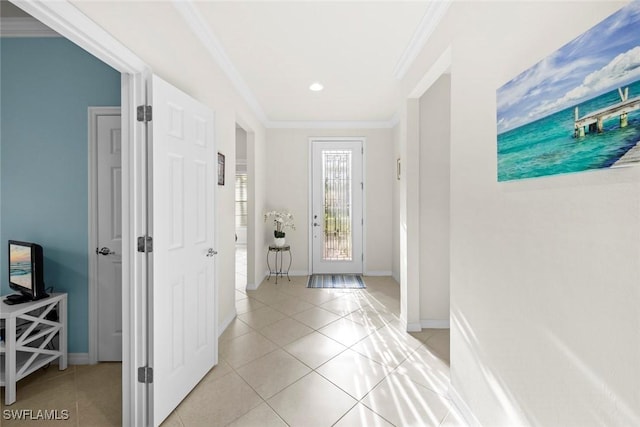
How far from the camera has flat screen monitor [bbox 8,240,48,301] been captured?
1885 mm

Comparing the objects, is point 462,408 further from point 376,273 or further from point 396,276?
point 376,273

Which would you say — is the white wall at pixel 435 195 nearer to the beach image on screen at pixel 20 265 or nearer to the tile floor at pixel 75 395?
the tile floor at pixel 75 395

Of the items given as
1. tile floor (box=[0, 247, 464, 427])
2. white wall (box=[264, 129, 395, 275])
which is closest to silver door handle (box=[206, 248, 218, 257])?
tile floor (box=[0, 247, 464, 427])

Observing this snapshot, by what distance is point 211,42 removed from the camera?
225cm

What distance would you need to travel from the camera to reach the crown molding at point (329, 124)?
4637mm

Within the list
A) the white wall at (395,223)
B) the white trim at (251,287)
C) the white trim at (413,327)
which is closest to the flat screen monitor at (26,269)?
the white trim at (251,287)

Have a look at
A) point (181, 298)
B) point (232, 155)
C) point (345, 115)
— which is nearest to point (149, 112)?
point (181, 298)

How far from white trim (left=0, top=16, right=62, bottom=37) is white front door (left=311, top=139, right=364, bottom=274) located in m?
3.40

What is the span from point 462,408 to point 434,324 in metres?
1.19

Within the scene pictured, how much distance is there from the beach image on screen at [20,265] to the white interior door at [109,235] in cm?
39

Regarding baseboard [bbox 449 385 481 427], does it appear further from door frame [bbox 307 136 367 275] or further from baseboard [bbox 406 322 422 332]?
door frame [bbox 307 136 367 275]

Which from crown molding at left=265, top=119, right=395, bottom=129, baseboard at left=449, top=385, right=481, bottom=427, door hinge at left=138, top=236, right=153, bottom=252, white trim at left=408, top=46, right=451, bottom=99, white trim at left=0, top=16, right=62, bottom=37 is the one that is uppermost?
crown molding at left=265, top=119, right=395, bottom=129

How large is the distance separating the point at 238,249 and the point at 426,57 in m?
6.87

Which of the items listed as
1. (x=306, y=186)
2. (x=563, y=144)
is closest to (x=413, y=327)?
(x=563, y=144)
